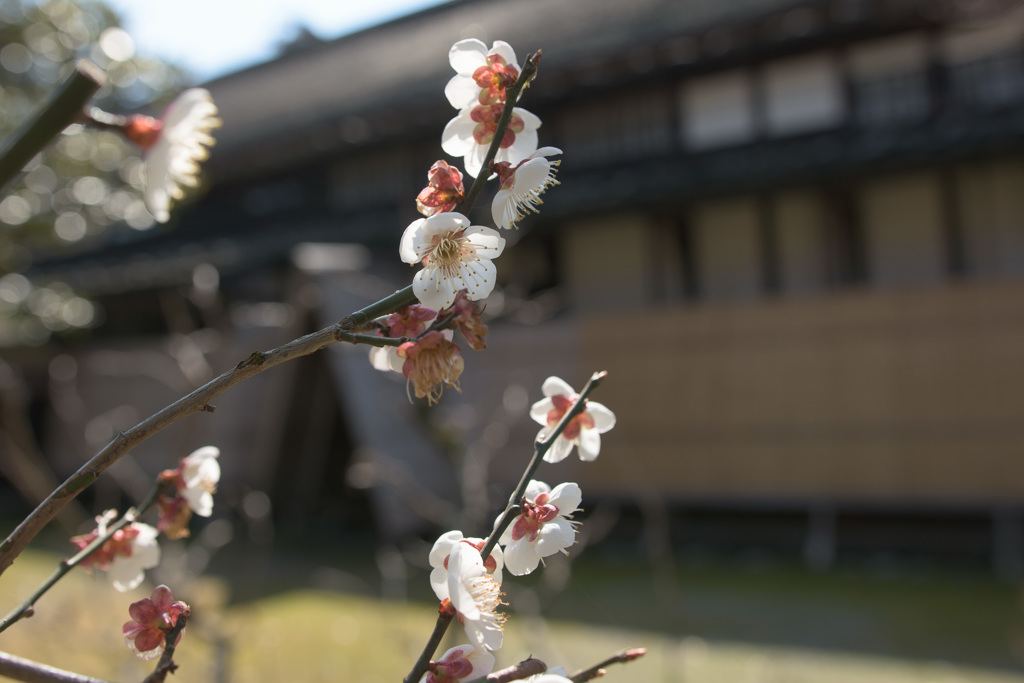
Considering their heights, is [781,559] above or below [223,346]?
below

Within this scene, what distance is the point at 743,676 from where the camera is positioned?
3004 millimetres

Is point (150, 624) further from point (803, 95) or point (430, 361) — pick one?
point (803, 95)

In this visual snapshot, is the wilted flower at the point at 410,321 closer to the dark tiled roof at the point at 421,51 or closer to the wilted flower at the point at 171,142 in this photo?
the wilted flower at the point at 171,142

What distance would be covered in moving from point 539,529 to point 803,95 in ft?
19.5

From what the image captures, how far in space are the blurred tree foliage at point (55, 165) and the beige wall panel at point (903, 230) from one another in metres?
5.23

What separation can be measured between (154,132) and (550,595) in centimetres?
351

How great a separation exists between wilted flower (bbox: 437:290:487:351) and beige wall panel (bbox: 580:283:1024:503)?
5120 mm

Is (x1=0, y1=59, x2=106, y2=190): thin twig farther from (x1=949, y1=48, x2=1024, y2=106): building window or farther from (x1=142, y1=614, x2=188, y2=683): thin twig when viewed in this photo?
(x1=949, y1=48, x2=1024, y2=106): building window

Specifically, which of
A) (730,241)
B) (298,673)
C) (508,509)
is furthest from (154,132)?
(730,241)

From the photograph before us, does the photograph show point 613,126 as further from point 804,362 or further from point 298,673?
point 298,673

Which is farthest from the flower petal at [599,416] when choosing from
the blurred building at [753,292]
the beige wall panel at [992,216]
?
the beige wall panel at [992,216]

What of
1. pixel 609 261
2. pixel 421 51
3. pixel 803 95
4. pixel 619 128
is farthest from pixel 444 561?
pixel 421 51

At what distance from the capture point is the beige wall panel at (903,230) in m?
5.23

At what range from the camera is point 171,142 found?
2.14 ft
